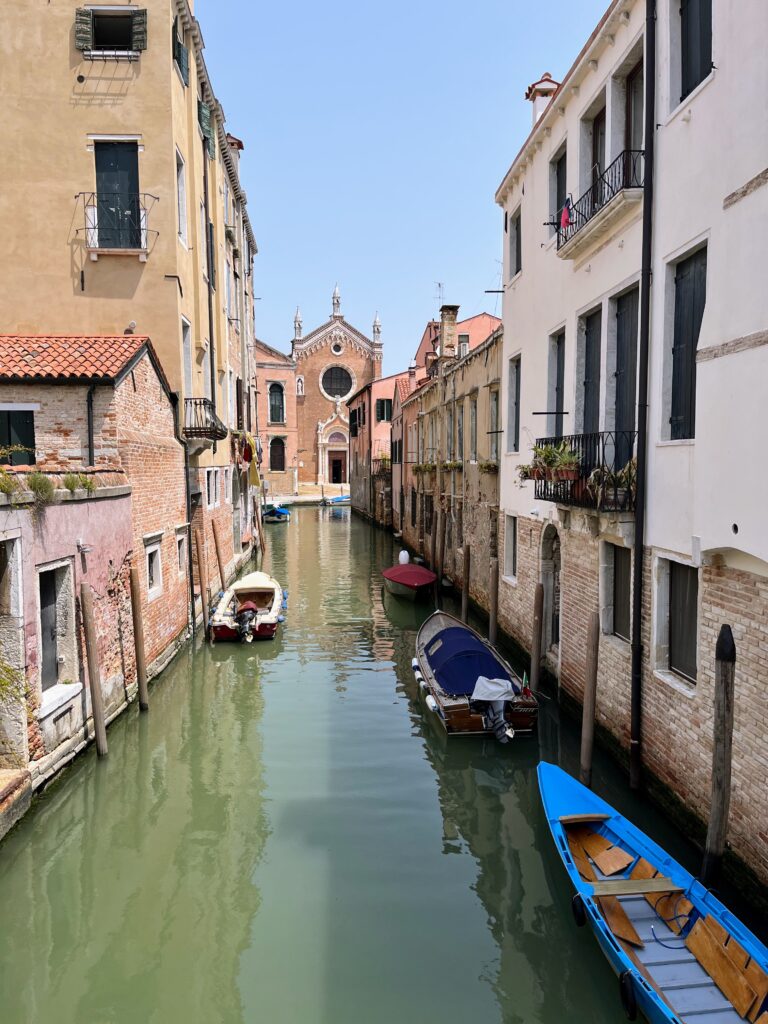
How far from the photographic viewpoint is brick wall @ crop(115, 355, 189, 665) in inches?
411

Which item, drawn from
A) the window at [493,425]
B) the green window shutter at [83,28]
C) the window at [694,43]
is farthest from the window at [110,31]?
the window at [694,43]

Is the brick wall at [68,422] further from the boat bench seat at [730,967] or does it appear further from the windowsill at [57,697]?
the boat bench seat at [730,967]

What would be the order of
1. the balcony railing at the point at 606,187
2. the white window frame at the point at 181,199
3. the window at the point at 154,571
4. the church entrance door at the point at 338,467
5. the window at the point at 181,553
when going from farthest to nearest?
the church entrance door at the point at 338,467 < the white window frame at the point at 181,199 < the window at the point at 181,553 < the window at the point at 154,571 < the balcony railing at the point at 606,187

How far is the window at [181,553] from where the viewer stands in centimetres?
1316

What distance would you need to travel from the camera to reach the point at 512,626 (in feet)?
40.6

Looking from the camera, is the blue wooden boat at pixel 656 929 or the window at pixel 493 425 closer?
the blue wooden boat at pixel 656 929

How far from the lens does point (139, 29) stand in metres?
12.6

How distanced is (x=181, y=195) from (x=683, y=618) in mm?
12065

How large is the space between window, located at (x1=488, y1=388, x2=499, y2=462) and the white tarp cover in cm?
560

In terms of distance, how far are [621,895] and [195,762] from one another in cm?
526

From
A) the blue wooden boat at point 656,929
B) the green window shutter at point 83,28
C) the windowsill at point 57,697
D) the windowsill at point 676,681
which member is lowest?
the blue wooden boat at point 656,929

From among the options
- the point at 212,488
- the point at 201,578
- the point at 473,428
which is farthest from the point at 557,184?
the point at 212,488

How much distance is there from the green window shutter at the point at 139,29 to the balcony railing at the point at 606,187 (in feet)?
27.7

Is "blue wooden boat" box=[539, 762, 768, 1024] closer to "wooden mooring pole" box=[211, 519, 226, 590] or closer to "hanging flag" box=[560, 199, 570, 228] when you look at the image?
"hanging flag" box=[560, 199, 570, 228]
